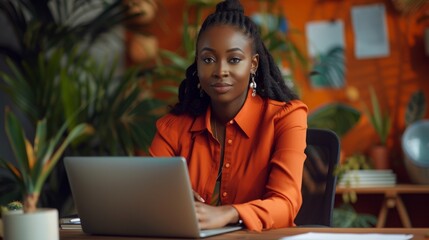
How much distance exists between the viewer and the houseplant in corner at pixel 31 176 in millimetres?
1401

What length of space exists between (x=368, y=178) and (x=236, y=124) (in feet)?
6.94

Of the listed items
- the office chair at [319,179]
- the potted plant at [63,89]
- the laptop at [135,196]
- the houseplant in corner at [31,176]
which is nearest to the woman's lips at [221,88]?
the office chair at [319,179]

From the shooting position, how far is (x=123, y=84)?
404cm

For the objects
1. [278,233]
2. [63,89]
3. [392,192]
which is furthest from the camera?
[392,192]

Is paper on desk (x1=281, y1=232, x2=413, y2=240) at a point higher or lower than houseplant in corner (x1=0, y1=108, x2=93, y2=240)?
lower

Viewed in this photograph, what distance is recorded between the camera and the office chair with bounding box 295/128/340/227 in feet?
7.59

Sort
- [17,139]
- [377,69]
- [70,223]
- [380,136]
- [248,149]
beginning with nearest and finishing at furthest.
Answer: [17,139] < [70,223] < [248,149] < [380,136] < [377,69]

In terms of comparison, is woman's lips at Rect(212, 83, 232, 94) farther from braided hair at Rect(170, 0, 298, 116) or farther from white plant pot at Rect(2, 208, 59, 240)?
white plant pot at Rect(2, 208, 59, 240)

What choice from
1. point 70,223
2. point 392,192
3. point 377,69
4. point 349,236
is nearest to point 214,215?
point 349,236

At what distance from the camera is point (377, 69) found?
4.57 m

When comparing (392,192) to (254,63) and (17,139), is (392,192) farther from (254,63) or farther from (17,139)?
(17,139)

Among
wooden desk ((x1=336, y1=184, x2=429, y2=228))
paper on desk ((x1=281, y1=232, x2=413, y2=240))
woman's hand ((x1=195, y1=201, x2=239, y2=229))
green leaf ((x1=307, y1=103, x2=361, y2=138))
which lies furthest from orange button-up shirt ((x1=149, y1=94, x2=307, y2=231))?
green leaf ((x1=307, y1=103, x2=361, y2=138))

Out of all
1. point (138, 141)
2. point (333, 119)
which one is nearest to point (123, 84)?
point (138, 141)

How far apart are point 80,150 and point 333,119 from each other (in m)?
1.43
